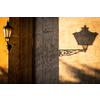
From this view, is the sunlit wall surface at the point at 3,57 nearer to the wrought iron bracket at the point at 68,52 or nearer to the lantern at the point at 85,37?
the wrought iron bracket at the point at 68,52

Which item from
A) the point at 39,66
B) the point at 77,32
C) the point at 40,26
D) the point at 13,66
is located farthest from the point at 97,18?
the point at 13,66

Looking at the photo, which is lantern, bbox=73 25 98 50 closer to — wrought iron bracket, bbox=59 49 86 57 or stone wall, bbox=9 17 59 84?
wrought iron bracket, bbox=59 49 86 57

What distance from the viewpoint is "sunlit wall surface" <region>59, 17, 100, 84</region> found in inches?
168

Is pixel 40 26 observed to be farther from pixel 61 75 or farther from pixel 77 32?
pixel 61 75

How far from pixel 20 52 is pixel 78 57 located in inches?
90.6

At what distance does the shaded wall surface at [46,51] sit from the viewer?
14.9ft

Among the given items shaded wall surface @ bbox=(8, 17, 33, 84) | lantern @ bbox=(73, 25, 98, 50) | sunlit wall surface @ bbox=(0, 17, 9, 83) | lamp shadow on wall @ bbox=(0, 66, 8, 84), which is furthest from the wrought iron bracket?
lamp shadow on wall @ bbox=(0, 66, 8, 84)

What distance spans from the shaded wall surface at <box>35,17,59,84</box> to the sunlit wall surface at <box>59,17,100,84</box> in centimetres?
22

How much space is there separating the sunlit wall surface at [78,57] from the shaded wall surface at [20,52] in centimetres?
128

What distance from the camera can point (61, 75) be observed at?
4527 mm

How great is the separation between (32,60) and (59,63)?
3.66 feet

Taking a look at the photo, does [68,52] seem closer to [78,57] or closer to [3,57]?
[78,57]

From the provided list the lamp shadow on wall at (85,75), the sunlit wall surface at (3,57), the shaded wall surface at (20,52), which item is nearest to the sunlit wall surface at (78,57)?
the lamp shadow on wall at (85,75)

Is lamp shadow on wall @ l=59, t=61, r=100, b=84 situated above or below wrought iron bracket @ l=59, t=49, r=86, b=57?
below
